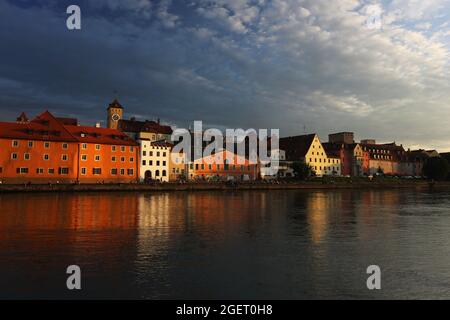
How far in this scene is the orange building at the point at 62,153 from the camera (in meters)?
73.1

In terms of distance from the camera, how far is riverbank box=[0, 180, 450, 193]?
68.5m

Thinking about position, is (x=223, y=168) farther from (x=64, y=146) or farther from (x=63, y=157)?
(x=63, y=157)

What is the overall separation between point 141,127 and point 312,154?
5497 centimetres

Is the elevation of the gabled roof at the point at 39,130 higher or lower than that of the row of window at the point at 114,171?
higher

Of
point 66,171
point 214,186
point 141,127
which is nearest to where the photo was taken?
point 66,171

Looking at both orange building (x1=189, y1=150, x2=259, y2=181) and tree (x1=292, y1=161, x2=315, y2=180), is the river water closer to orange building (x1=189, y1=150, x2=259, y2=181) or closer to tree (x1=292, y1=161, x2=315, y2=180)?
orange building (x1=189, y1=150, x2=259, y2=181)

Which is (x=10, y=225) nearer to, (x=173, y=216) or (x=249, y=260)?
(x=173, y=216)

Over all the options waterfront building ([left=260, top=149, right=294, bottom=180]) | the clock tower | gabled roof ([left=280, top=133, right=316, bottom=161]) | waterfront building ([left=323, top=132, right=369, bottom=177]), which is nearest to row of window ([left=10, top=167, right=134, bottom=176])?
the clock tower

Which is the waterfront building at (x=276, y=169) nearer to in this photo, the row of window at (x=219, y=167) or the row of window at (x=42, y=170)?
the row of window at (x=219, y=167)

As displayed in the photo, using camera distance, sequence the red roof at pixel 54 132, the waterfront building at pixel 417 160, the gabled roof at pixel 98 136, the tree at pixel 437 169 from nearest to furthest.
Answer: the red roof at pixel 54 132 → the gabled roof at pixel 98 136 → the tree at pixel 437 169 → the waterfront building at pixel 417 160

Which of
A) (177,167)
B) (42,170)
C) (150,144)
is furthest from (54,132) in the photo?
(177,167)

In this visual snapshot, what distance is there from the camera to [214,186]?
8938 centimetres

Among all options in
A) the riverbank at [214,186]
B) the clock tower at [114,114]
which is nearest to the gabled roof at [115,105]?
the clock tower at [114,114]

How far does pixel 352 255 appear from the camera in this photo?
1842cm
